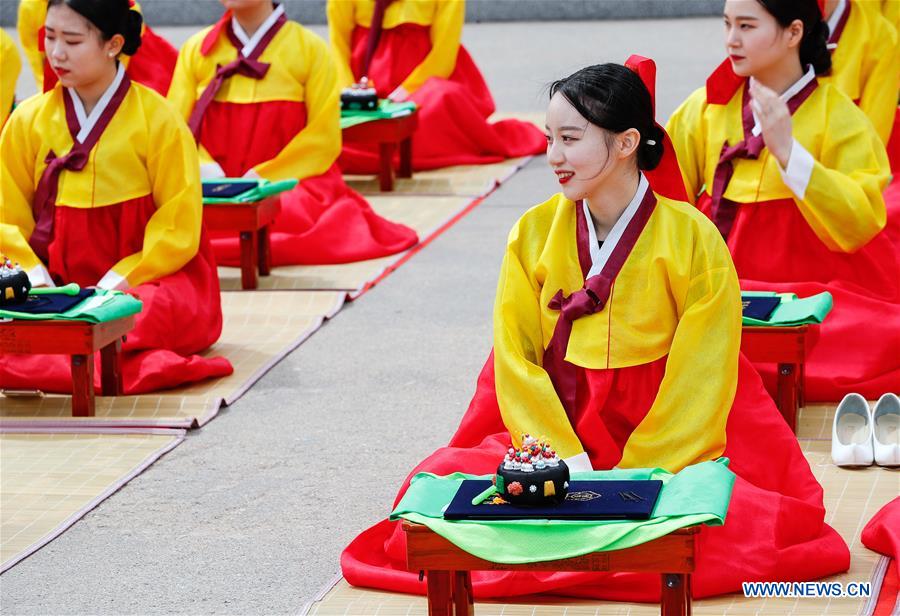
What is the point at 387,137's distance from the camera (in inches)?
290

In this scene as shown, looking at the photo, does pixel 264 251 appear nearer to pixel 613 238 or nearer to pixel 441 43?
pixel 441 43

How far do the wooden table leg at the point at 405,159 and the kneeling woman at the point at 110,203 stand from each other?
3076 millimetres

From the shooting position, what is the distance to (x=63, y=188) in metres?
4.70

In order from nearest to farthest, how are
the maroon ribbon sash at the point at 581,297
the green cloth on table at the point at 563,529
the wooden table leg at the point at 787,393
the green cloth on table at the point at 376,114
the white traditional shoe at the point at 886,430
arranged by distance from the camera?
the green cloth on table at the point at 563,529 → the maroon ribbon sash at the point at 581,297 → the white traditional shoe at the point at 886,430 → the wooden table leg at the point at 787,393 → the green cloth on table at the point at 376,114

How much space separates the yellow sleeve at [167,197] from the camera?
4.67 metres

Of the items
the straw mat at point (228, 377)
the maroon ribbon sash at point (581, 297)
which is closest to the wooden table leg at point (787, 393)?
the maroon ribbon sash at point (581, 297)

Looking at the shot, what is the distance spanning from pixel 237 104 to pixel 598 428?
3365 mm

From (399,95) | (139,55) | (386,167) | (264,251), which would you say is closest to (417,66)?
(399,95)

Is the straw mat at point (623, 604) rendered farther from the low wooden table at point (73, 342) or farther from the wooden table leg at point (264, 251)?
the wooden table leg at point (264, 251)

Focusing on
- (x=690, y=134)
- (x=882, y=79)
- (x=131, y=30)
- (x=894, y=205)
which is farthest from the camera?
(x=882, y=79)

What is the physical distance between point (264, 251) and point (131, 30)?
4.87 ft

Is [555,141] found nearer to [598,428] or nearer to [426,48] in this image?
[598,428]

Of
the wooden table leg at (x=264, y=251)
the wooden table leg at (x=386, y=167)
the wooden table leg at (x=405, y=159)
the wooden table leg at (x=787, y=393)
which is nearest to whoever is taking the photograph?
the wooden table leg at (x=787, y=393)

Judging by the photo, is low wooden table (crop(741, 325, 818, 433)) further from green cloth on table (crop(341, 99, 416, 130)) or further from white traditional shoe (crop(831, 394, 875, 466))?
green cloth on table (crop(341, 99, 416, 130))
